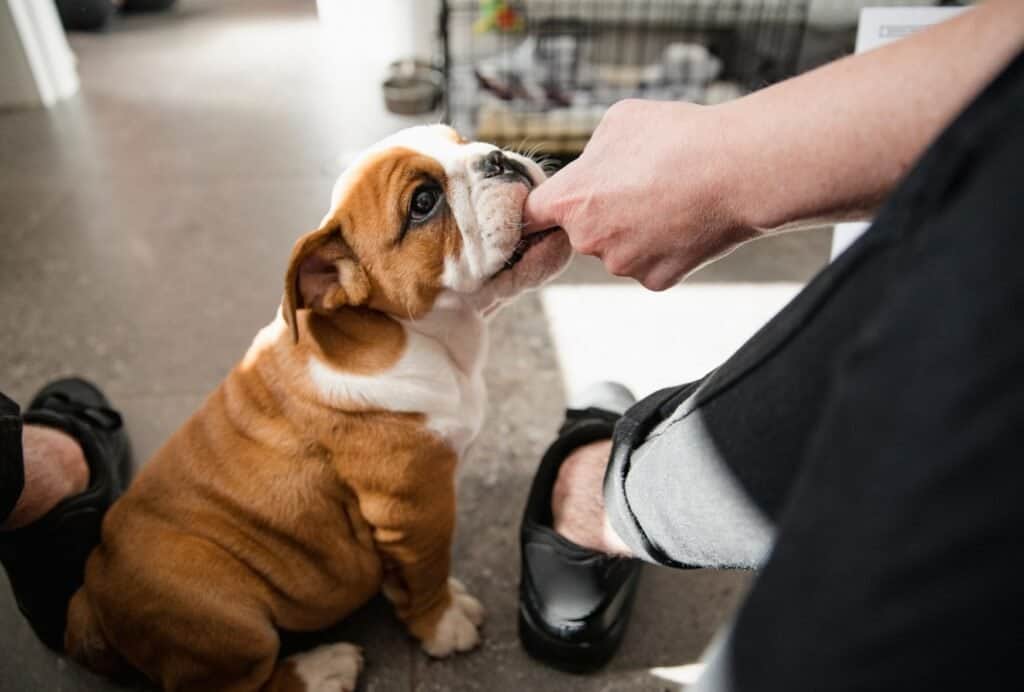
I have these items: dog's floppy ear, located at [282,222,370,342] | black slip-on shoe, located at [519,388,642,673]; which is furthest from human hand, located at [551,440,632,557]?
dog's floppy ear, located at [282,222,370,342]

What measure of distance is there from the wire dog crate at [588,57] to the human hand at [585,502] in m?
1.54

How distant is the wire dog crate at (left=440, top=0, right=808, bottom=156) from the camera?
2.68 meters

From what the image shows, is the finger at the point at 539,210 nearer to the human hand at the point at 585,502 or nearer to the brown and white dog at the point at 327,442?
the brown and white dog at the point at 327,442

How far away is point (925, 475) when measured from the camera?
44cm

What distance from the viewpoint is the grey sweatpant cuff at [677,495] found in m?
0.79

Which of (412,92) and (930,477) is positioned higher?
(930,477)

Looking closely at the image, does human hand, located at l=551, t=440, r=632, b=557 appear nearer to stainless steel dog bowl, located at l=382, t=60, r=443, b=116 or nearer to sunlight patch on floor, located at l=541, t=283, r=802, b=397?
A: sunlight patch on floor, located at l=541, t=283, r=802, b=397

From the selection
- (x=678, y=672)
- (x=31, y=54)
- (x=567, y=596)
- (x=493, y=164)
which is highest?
(x=493, y=164)

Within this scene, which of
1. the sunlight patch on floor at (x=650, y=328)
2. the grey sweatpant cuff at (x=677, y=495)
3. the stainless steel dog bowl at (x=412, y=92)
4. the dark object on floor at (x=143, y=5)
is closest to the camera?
the grey sweatpant cuff at (x=677, y=495)

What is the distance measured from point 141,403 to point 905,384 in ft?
5.81

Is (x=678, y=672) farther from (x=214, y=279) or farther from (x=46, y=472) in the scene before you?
(x=214, y=279)

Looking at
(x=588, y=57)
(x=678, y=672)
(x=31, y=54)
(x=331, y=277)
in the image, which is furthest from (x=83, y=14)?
(x=678, y=672)

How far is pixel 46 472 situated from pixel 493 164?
0.96 m

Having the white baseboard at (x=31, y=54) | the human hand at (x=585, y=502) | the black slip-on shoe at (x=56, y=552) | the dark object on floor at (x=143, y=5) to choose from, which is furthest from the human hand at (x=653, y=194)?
the dark object on floor at (x=143, y=5)
